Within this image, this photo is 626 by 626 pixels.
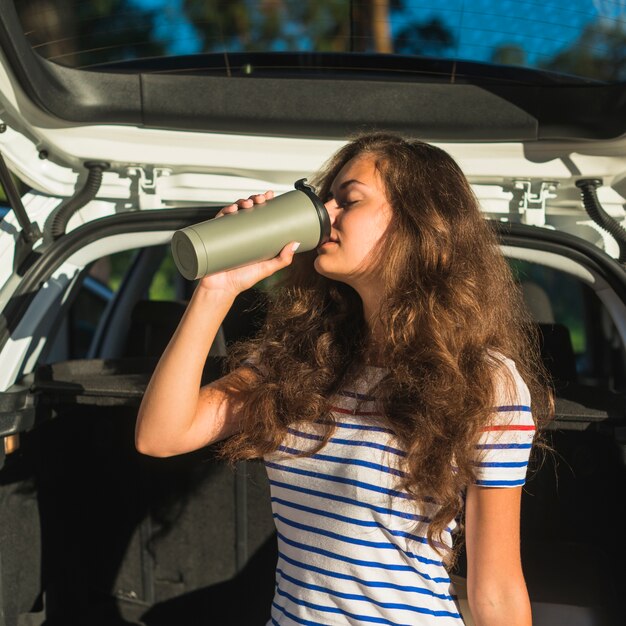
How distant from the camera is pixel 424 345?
146 cm

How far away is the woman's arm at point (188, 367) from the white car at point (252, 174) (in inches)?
13.3

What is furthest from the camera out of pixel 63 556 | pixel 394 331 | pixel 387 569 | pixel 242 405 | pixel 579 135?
pixel 63 556

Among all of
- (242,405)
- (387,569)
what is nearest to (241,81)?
(242,405)

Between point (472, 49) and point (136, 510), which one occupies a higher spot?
point (472, 49)

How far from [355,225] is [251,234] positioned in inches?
8.4

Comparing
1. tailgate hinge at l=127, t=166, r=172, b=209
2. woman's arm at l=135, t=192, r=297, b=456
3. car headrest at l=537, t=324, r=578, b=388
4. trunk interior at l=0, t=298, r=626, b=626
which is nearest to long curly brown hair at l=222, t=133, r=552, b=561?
woman's arm at l=135, t=192, r=297, b=456

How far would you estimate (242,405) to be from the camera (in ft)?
5.33

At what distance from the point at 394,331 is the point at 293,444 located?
284 mm

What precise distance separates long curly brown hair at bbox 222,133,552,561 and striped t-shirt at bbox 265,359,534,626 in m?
0.03

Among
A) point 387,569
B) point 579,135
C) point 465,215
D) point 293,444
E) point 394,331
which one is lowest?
point 387,569

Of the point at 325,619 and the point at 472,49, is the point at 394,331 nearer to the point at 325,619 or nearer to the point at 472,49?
the point at 325,619

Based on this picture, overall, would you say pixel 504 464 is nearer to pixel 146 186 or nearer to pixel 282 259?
pixel 282 259

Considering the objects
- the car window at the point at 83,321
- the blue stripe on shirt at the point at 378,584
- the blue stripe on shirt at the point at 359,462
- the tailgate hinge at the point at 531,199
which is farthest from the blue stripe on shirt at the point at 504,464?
the car window at the point at 83,321

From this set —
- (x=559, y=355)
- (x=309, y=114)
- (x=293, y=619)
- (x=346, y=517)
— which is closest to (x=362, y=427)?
(x=346, y=517)
